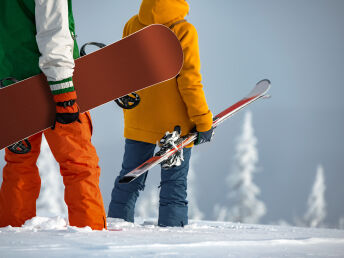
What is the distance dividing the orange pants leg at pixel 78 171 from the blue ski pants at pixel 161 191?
747mm

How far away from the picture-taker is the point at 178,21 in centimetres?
326

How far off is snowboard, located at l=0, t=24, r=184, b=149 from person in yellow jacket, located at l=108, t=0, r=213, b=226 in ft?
0.65

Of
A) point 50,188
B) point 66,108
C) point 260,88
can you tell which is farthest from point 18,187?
point 50,188

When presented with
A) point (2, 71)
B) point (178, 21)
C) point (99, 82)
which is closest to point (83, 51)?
point (99, 82)

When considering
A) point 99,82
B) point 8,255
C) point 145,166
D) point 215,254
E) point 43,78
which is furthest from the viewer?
point 145,166

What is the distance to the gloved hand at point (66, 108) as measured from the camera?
252 cm

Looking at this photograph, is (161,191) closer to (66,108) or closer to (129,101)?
(129,101)

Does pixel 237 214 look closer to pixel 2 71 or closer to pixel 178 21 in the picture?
pixel 178 21

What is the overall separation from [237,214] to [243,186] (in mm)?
612

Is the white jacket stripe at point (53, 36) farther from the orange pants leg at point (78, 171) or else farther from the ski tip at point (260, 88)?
the ski tip at point (260, 88)

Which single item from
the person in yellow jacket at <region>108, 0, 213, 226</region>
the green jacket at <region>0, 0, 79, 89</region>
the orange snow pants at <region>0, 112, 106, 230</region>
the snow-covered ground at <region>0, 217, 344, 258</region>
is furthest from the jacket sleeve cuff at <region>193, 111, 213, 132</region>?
the green jacket at <region>0, 0, 79, 89</region>

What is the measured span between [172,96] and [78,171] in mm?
986

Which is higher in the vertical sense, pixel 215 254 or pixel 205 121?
pixel 205 121

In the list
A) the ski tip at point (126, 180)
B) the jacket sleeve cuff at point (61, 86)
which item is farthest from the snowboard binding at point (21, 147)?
the ski tip at point (126, 180)
